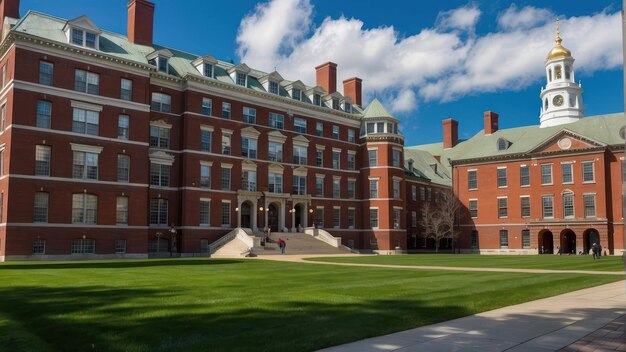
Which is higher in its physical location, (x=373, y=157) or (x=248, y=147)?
(x=373, y=157)

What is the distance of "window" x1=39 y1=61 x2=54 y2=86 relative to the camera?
38.8m

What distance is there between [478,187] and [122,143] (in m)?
46.2

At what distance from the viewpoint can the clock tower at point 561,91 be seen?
3241 inches

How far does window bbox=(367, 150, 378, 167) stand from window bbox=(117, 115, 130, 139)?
29.6m

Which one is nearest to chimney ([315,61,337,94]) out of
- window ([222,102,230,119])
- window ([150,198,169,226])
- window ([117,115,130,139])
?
window ([222,102,230,119])

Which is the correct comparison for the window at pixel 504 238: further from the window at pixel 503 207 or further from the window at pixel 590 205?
the window at pixel 590 205

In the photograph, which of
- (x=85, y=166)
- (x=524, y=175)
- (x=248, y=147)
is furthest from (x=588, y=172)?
(x=85, y=166)

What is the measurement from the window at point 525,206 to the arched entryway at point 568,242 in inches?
189

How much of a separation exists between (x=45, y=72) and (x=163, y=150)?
11474 millimetres

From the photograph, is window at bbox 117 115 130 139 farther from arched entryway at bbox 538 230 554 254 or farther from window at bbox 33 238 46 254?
arched entryway at bbox 538 230 554 254

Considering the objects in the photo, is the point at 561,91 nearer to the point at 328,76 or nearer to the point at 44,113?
the point at 328,76

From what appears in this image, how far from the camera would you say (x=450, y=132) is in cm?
8344

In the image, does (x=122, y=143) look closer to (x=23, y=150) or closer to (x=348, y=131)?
(x=23, y=150)

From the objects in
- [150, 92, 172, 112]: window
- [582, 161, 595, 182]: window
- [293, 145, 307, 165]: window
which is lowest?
[582, 161, 595, 182]: window
